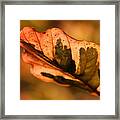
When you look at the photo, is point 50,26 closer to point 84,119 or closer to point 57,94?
point 57,94

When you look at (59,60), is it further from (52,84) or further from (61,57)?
(52,84)

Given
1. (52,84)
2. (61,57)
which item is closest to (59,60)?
(61,57)

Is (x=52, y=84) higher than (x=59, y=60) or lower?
lower

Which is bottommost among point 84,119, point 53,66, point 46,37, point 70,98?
point 84,119

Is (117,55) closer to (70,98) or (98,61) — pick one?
(98,61)

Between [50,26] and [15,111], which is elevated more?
[50,26]

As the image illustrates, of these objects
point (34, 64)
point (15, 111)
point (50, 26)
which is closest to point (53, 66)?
point (34, 64)
